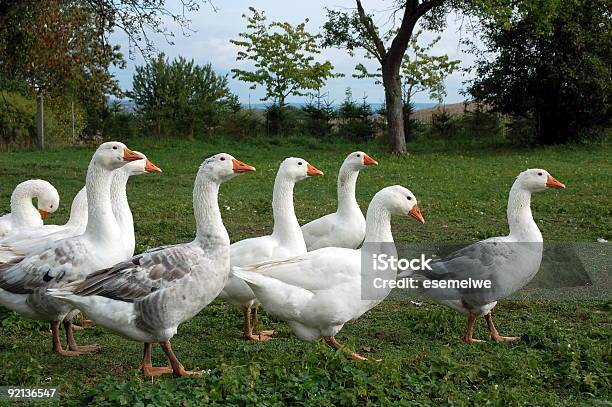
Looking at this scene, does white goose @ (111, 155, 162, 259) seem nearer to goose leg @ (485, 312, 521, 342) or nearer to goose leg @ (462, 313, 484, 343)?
goose leg @ (462, 313, 484, 343)

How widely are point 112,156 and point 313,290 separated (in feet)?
6.94

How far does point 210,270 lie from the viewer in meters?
5.72

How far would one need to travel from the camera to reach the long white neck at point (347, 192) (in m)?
8.52

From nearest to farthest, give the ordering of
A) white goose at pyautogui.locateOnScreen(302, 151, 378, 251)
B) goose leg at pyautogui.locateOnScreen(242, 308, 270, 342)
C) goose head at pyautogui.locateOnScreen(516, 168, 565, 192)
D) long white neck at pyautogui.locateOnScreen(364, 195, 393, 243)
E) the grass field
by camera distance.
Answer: the grass field < long white neck at pyautogui.locateOnScreen(364, 195, 393, 243) < goose leg at pyautogui.locateOnScreen(242, 308, 270, 342) < goose head at pyautogui.locateOnScreen(516, 168, 565, 192) < white goose at pyautogui.locateOnScreen(302, 151, 378, 251)

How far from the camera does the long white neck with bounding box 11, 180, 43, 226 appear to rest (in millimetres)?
8266

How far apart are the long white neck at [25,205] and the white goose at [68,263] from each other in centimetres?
186

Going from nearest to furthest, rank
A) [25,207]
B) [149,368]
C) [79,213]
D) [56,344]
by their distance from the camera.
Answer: [149,368]
[56,344]
[79,213]
[25,207]

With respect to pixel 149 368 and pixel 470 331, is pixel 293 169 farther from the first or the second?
pixel 149 368

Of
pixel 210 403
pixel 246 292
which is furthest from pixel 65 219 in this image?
pixel 210 403

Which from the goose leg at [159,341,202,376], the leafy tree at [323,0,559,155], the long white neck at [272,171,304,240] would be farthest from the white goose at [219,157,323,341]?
the leafy tree at [323,0,559,155]

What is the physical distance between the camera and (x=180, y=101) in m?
Answer: 33.0

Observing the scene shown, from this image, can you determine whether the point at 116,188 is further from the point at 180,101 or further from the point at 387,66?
the point at 180,101

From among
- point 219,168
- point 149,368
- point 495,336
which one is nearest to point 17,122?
point 219,168

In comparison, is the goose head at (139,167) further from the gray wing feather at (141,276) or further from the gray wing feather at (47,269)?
the gray wing feather at (141,276)
